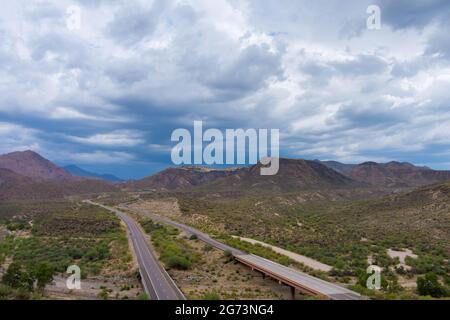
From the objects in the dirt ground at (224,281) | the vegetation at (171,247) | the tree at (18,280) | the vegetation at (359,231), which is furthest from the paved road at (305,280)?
the tree at (18,280)

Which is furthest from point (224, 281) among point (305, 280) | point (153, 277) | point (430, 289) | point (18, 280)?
point (18, 280)

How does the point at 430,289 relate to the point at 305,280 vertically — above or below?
below

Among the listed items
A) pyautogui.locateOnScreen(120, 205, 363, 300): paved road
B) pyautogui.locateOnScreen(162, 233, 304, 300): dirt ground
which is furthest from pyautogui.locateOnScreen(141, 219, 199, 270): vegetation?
pyautogui.locateOnScreen(120, 205, 363, 300): paved road

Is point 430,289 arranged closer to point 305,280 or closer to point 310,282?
point 310,282

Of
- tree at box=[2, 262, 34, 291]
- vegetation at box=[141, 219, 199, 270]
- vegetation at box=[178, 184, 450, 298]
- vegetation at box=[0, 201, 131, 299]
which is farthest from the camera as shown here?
vegetation at box=[141, 219, 199, 270]

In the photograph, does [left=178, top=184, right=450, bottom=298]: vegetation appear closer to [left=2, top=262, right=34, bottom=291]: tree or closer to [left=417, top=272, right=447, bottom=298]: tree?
[left=417, top=272, right=447, bottom=298]: tree

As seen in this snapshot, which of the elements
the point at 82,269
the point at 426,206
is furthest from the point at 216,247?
the point at 426,206

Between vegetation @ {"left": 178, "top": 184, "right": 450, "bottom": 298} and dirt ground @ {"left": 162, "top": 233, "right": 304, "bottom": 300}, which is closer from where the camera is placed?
dirt ground @ {"left": 162, "top": 233, "right": 304, "bottom": 300}

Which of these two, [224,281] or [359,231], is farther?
[359,231]

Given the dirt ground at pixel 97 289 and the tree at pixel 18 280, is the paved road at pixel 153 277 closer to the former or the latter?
the dirt ground at pixel 97 289
